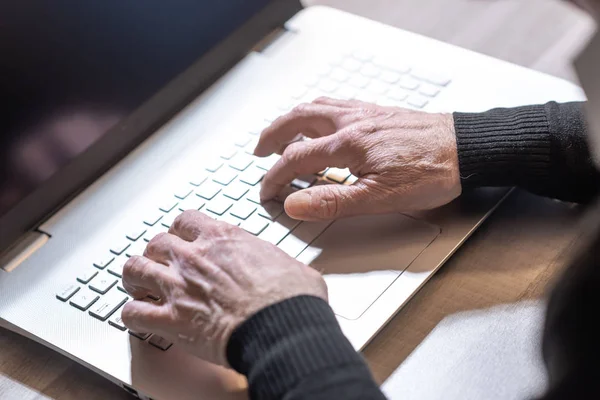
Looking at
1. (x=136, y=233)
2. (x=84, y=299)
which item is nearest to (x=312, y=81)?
(x=136, y=233)

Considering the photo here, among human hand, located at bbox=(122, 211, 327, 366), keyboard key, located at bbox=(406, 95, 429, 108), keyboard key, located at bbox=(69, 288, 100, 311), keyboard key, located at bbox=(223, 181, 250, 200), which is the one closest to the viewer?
human hand, located at bbox=(122, 211, 327, 366)

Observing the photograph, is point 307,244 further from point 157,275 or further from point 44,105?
point 44,105

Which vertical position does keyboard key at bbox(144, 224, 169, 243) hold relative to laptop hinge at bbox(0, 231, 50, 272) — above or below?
below

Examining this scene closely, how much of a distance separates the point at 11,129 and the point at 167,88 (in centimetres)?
23

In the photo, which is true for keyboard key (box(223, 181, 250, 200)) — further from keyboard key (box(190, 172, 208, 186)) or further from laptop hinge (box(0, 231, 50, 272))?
laptop hinge (box(0, 231, 50, 272))

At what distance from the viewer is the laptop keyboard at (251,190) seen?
808 millimetres

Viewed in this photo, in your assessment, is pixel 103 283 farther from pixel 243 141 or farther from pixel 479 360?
pixel 479 360

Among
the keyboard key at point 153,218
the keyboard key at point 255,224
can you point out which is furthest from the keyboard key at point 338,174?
the keyboard key at point 153,218

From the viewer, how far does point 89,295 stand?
80 centimetres

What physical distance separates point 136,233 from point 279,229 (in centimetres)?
16

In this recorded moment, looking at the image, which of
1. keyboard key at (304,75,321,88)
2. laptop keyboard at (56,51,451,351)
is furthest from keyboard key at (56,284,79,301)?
keyboard key at (304,75,321,88)

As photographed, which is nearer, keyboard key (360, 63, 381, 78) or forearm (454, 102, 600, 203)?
forearm (454, 102, 600, 203)

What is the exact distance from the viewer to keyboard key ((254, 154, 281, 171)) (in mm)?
934

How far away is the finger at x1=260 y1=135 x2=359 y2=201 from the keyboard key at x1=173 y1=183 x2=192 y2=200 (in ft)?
0.33
